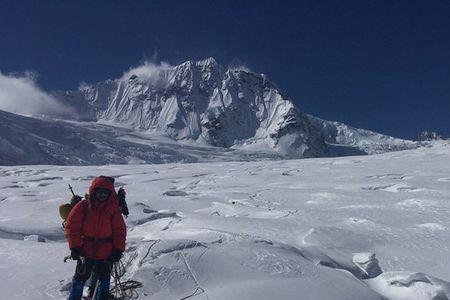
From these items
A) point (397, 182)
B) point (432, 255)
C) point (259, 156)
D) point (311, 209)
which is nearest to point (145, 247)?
point (432, 255)

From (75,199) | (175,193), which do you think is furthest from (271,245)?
(175,193)

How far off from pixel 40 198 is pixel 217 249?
11.0m

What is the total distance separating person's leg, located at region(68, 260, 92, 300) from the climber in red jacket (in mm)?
13

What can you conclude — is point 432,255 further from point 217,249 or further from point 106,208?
point 106,208

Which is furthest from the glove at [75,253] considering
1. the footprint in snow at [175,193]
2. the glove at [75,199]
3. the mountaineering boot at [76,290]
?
the footprint in snow at [175,193]

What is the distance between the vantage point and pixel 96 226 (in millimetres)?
6379

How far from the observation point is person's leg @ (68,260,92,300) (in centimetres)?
613

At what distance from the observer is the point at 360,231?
1015 cm

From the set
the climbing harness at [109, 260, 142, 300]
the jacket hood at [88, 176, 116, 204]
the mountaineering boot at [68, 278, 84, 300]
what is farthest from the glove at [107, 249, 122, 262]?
the jacket hood at [88, 176, 116, 204]

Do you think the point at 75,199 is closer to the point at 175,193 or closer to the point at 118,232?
the point at 118,232

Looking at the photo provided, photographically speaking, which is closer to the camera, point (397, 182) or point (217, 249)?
point (217, 249)

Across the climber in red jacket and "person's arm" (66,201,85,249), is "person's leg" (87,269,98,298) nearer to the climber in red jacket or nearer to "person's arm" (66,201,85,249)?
the climber in red jacket

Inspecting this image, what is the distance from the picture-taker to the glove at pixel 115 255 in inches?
251

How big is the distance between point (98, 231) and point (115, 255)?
358mm
